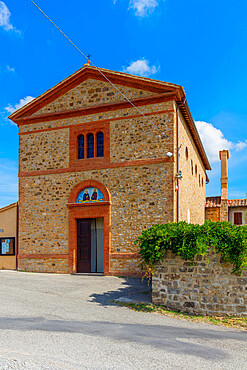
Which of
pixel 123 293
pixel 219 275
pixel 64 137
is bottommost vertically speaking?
pixel 123 293

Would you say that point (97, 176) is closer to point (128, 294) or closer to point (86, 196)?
point (86, 196)

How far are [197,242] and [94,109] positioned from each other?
887 centimetres

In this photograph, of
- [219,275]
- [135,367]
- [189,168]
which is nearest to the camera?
[135,367]

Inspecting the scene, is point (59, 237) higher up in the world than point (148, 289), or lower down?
higher up

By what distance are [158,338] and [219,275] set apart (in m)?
2.81

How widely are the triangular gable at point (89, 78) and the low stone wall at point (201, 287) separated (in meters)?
7.71

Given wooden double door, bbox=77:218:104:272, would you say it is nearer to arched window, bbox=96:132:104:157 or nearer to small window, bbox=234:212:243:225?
arched window, bbox=96:132:104:157

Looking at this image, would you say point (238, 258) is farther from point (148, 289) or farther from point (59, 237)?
point (59, 237)

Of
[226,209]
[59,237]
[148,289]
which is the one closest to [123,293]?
[148,289]

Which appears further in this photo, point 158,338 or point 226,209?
point 226,209

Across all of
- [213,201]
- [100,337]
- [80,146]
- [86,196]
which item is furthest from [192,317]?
[213,201]

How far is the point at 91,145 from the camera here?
1519 centimetres

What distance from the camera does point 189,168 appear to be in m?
17.3

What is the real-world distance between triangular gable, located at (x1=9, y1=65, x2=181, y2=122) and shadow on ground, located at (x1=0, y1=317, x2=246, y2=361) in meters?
9.62
